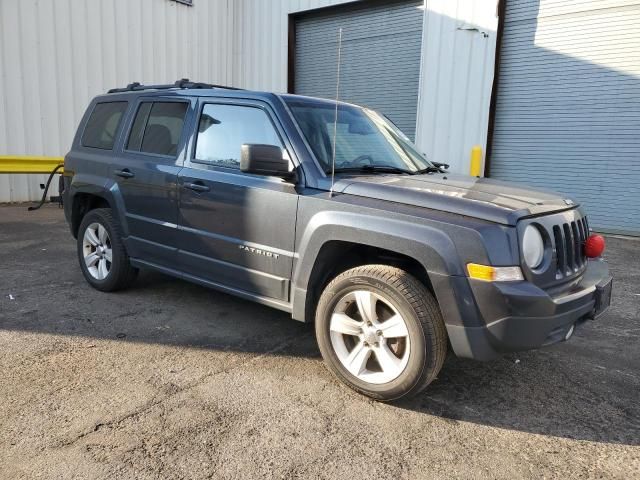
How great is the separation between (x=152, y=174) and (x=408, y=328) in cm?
256

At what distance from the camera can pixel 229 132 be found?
382 centimetres

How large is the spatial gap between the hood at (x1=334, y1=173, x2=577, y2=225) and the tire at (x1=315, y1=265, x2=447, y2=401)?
44cm

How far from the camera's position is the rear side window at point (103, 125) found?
4.78 metres

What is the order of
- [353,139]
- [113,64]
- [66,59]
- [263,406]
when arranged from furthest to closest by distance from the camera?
1. [113,64]
2. [66,59]
3. [353,139]
4. [263,406]

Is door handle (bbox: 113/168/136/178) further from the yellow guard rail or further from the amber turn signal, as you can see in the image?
the yellow guard rail

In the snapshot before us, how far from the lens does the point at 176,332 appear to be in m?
3.95

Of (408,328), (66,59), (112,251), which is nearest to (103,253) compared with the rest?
(112,251)

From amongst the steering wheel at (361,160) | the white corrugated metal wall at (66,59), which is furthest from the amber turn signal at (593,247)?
the white corrugated metal wall at (66,59)

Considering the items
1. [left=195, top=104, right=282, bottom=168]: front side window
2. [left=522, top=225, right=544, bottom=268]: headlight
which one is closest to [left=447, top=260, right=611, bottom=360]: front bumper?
[left=522, top=225, right=544, bottom=268]: headlight

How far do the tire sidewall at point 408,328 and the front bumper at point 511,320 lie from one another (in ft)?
0.62

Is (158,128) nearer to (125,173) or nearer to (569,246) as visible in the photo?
(125,173)

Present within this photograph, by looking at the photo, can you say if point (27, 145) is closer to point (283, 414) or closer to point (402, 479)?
point (283, 414)

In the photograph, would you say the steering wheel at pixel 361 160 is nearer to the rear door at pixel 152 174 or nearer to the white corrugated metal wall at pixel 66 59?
the rear door at pixel 152 174

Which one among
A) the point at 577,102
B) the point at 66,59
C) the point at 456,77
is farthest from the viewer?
the point at 66,59
